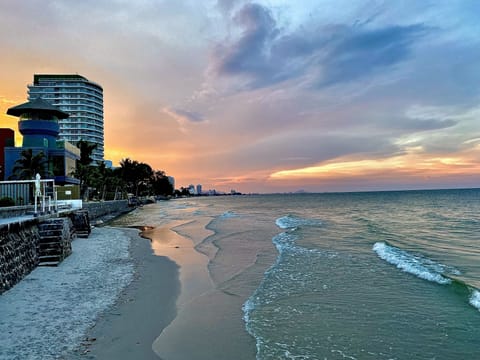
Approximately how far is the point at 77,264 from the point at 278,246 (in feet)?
32.8

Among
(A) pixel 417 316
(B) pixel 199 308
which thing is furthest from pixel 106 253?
(A) pixel 417 316

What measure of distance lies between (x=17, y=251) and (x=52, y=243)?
297 centimetres

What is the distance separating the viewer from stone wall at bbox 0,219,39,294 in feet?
33.9

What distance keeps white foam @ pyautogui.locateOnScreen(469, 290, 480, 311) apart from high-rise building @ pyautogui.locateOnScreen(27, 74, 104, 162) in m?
111

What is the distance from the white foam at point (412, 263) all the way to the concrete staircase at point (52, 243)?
1305 cm

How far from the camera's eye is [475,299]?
9938 millimetres

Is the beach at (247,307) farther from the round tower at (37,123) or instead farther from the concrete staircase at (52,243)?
the round tower at (37,123)

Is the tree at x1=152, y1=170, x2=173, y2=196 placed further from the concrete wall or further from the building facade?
the concrete wall

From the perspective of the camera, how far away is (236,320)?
28.3 ft

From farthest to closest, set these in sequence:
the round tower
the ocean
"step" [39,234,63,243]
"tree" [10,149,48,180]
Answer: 1. the round tower
2. "tree" [10,149,48,180]
3. "step" [39,234,63,243]
4. the ocean

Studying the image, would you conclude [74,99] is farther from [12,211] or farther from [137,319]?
[137,319]

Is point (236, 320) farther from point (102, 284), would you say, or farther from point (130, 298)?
point (102, 284)

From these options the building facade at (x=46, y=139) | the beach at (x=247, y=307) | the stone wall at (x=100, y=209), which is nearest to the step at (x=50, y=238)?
the beach at (x=247, y=307)

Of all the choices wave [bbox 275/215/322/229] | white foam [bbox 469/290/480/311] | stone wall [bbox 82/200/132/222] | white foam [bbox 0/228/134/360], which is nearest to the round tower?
stone wall [bbox 82/200/132/222]
